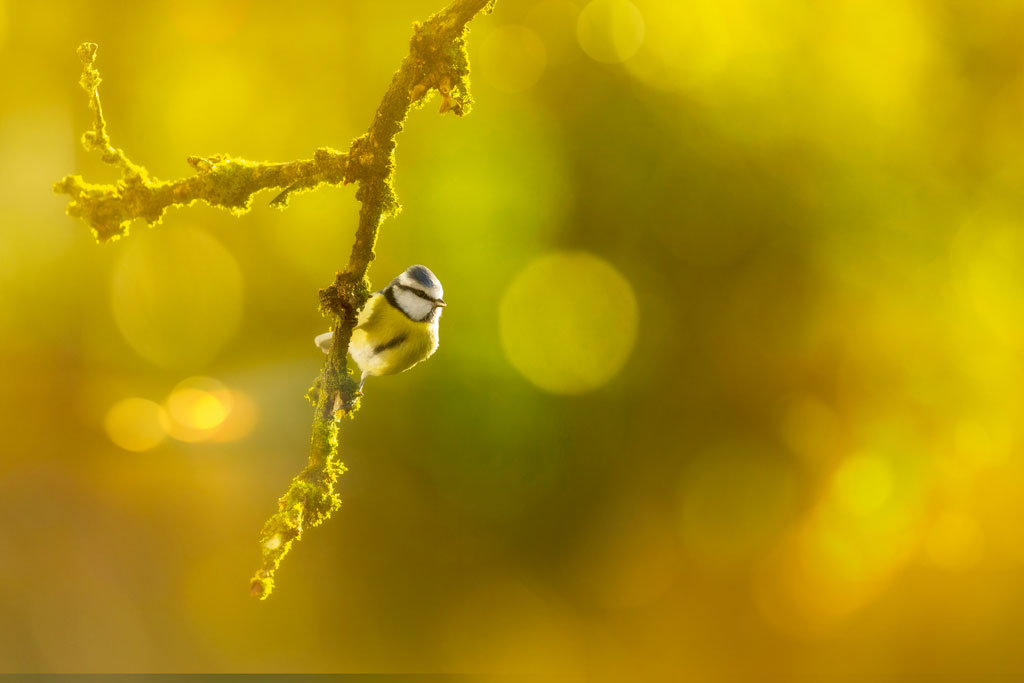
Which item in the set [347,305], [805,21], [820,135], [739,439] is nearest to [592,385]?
[739,439]

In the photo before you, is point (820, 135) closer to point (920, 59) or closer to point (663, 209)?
point (920, 59)

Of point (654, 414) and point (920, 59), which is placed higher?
point (920, 59)

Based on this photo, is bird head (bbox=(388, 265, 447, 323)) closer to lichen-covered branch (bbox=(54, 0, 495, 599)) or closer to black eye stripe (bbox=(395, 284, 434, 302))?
black eye stripe (bbox=(395, 284, 434, 302))

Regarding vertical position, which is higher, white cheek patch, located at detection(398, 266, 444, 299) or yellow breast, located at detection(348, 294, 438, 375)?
white cheek patch, located at detection(398, 266, 444, 299)

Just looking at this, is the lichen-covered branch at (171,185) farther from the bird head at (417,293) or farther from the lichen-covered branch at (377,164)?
the bird head at (417,293)

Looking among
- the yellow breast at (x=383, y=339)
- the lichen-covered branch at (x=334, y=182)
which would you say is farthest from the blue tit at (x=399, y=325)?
the lichen-covered branch at (x=334, y=182)

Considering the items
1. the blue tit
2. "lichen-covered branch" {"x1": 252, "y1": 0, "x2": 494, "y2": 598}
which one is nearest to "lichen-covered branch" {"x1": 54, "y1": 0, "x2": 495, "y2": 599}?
"lichen-covered branch" {"x1": 252, "y1": 0, "x2": 494, "y2": 598}
